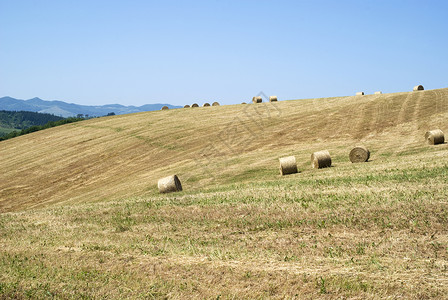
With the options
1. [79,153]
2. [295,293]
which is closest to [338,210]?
[295,293]

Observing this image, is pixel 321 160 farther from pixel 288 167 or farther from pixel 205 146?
pixel 205 146

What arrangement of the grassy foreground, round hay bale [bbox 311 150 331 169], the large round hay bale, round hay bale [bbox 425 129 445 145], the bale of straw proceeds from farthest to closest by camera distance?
1. the bale of straw
2. round hay bale [bbox 425 129 445 145]
3. round hay bale [bbox 311 150 331 169]
4. the large round hay bale
5. the grassy foreground

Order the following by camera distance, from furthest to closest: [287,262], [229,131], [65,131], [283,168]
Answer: [65,131], [229,131], [283,168], [287,262]

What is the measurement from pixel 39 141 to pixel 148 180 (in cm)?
3081

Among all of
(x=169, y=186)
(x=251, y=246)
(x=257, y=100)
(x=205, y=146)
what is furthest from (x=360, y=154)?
(x=257, y=100)

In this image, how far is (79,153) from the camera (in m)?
41.3

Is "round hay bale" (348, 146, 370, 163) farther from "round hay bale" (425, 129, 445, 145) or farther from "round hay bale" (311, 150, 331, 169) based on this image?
"round hay bale" (425, 129, 445, 145)

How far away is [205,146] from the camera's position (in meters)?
37.3

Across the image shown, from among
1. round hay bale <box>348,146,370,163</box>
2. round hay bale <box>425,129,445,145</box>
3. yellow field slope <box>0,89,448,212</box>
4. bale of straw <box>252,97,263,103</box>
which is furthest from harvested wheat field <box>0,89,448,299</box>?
bale of straw <box>252,97,263,103</box>

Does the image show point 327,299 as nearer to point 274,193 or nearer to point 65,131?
point 274,193

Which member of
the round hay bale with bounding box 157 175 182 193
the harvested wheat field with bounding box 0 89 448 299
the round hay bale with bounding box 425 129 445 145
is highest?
the round hay bale with bounding box 425 129 445 145

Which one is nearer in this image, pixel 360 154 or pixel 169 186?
pixel 169 186

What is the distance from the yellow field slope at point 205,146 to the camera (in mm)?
28156

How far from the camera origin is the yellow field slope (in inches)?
1109
